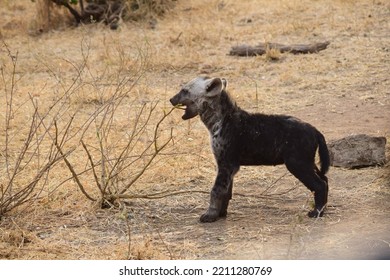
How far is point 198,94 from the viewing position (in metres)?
5.64

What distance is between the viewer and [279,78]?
9070mm

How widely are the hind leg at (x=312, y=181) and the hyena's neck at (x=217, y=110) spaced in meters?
0.53

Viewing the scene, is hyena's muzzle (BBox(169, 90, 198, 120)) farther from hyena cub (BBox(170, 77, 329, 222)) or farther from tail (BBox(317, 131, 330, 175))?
tail (BBox(317, 131, 330, 175))

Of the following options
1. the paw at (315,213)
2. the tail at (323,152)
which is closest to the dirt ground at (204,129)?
the paw at (315,213)

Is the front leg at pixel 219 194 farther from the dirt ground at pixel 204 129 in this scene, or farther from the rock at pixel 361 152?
the rock at pixel 361 152

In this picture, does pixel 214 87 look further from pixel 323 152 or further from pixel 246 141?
pixel 323 152

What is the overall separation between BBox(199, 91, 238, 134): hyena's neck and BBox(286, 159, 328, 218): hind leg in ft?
1.73

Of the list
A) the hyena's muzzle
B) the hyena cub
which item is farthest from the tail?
the hyena's muzzle

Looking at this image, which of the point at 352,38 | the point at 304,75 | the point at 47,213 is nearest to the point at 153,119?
the point at 304,75

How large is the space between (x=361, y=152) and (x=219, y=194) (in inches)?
56.8

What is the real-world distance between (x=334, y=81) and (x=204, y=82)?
138 inches

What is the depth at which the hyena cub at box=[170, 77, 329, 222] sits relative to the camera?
540 centimetres
